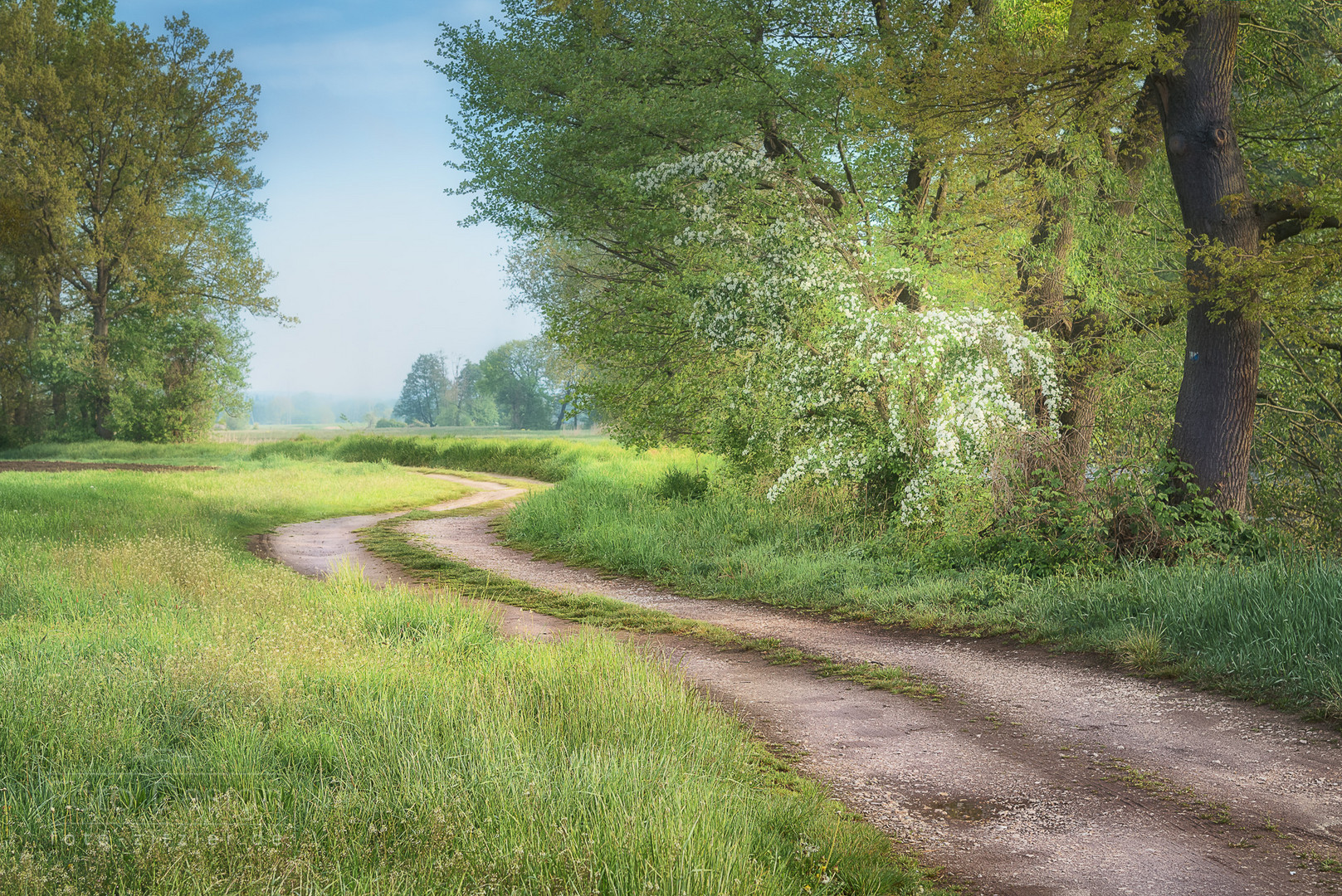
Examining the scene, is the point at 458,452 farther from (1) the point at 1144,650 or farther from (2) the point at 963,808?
(2) the point at 963,808

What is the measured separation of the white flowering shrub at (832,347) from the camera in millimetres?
11477

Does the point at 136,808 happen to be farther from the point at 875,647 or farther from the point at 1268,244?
the point at 1268,244

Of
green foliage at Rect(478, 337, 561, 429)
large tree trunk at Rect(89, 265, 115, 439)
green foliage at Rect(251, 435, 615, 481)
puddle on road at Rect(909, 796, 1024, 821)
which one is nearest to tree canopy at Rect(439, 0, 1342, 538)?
puddle on road at Rect(909, 796, 1024, 821)

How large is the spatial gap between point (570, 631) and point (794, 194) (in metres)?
8.48

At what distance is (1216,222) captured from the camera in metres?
10.3

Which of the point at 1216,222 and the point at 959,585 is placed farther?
the point at 1216,222

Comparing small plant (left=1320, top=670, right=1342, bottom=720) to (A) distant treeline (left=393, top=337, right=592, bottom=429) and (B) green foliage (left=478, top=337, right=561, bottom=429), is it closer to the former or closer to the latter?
(A) distant treeline (left=393, top=337, right=592, bottom=429)

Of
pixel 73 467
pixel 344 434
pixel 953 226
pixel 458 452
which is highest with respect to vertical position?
pixel 953 226

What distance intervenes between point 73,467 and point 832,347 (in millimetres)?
28286

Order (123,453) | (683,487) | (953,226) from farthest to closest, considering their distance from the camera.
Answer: (123,453) < (683,487) < (953,226)

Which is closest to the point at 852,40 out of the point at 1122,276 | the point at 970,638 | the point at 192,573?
the point at 1122,276

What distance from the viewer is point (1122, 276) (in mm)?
13625

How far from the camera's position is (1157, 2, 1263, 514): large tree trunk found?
1036cm

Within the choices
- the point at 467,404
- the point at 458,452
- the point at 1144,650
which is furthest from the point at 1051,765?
the point at 467,404
